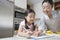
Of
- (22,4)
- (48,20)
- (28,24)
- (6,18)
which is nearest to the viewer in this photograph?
(6,18)

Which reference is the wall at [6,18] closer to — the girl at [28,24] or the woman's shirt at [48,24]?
the girl at [28,24]

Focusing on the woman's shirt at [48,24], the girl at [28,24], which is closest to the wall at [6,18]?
the girl at [28,24]

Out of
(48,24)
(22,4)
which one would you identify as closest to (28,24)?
(48,24)

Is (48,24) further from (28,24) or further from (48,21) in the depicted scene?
(28,24)

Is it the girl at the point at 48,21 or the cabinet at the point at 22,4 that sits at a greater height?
the cabinet at the point at 22,4

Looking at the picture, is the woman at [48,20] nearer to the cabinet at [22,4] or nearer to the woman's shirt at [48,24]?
the woman's shirt at [48,24]

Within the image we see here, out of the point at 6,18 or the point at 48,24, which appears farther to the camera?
the point at 48,24

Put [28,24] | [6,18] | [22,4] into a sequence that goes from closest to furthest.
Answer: [6,18], [28,24], [22,4]

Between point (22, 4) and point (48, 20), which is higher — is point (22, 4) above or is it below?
above

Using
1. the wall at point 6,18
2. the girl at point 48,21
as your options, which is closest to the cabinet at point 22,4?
the girl at point 48,21

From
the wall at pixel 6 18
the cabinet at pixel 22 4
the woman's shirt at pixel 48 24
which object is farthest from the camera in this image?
the cabinet at pixel 22 4

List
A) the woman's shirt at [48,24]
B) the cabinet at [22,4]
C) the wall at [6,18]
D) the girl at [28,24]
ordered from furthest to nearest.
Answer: the cabinet at [22,4], the woman's shirt at [48,24], the girl at [28,24], the wall at [6,18]

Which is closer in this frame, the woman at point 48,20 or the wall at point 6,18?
the wall at point 6,18

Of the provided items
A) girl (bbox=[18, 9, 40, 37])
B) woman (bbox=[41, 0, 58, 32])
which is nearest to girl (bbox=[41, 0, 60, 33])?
woman (bbox=[41, 0, 58, 32])
